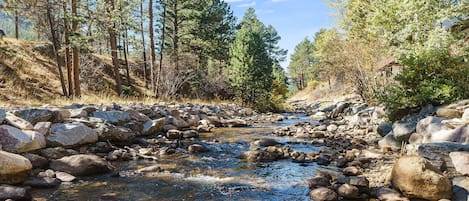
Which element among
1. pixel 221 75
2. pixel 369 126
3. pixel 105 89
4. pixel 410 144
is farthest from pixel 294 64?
pixel 410 144

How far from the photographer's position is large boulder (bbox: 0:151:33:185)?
15.9 ft

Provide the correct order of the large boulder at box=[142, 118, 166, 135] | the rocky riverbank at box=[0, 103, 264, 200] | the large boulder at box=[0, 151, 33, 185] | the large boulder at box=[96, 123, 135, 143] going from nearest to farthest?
the large boulder at box=[0, 151, 33, 185] < the rocky riverbank at box=[0, 103, 264, 200] < the large boulder at box=[96, 123, 135, 143] < the large boulder at box=[142, 118, 166, 135]

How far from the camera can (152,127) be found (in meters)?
10.5

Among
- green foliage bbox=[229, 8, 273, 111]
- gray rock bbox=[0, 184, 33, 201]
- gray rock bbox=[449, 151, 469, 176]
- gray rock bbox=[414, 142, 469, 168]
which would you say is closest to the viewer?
gray rock bbox=[0, 184, 33, 201]

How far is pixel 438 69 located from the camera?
30.2 ft

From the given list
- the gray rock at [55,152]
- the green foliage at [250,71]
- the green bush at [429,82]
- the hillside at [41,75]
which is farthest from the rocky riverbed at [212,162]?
the green foliage at [250,71]

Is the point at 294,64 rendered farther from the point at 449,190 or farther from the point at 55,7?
the point at 449,190

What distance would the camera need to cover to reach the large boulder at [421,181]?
439cm

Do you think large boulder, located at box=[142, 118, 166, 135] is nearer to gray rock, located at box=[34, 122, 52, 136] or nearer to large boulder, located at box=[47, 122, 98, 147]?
large boulder, located at box=[47, 122, 98, 147]

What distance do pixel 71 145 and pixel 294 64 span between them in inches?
2312

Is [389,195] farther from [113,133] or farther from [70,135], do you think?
[113,133]

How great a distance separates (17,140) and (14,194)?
2091 mm

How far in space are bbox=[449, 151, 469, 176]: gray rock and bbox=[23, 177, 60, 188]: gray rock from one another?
614cm

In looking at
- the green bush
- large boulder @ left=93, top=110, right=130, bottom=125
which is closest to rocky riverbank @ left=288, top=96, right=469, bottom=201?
the green bush
